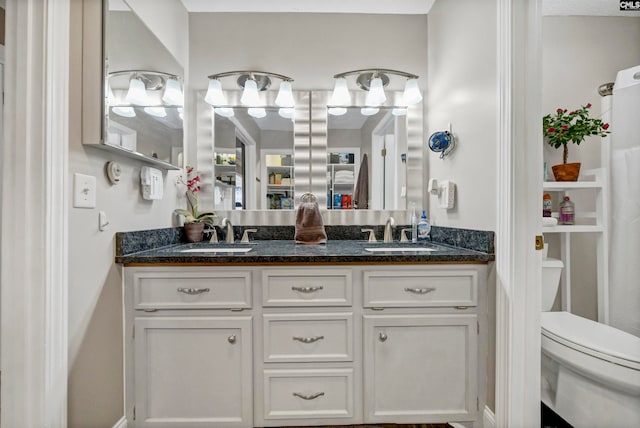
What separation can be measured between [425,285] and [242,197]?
1.27 metres

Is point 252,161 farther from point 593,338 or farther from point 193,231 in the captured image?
point 593,338

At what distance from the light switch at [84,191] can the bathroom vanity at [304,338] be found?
273mm

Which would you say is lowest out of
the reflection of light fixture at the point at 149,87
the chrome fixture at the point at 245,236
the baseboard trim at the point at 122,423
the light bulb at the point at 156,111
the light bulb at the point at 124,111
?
the baseboard trim at the point at 122,423

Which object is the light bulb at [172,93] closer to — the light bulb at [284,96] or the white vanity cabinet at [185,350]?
the light bulb at [284,96]

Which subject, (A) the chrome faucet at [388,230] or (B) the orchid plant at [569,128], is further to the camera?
(A) the chrome faucet at [388,230]

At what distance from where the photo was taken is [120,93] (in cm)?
125

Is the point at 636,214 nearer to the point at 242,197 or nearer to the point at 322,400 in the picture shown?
the point at 322,400

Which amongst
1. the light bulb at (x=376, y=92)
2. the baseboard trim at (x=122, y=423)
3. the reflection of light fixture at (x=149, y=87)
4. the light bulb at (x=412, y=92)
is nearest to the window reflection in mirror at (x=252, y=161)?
the reflection of light fixture at (x=149, y=87)

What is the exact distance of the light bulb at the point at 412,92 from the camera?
1.95 metres

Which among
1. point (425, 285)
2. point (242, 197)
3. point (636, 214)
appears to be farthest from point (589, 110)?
point (242, 197)

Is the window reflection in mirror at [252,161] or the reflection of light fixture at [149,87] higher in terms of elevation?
the reflection of light fixture at [149,87]

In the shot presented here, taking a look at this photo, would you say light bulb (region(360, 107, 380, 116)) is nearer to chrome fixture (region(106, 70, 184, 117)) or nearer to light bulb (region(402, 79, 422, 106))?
light bulb (region(402, 79, 422, 106))

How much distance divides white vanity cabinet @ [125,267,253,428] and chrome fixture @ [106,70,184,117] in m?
0.70

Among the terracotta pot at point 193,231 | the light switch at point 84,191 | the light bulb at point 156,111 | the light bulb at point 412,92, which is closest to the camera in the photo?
the light switch at point 84,191
